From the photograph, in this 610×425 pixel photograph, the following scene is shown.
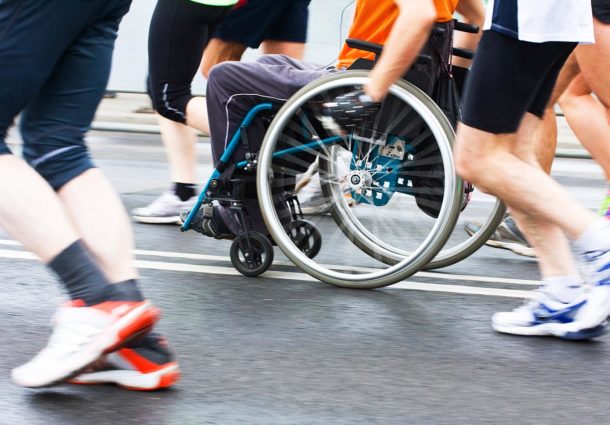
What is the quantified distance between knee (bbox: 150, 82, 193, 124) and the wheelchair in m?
0.76

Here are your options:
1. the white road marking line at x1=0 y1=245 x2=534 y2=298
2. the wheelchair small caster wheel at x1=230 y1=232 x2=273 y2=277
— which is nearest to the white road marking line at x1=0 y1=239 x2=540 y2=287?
A: the white road marking line at x1=0 y1=245 x2=534 y2=298

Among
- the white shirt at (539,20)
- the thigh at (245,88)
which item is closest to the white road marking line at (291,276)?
the thigh at (245,88)

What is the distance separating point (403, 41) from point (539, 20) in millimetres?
450

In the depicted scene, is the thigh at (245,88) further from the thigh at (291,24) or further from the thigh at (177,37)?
the thigh at (291,24)

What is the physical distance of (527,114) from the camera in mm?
3791

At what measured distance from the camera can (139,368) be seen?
3.06 m

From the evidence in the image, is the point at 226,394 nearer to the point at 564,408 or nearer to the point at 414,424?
the point at 414,424

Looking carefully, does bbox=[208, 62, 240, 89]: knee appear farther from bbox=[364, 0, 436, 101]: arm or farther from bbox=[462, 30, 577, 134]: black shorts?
bbox=[462, 30, 577, 134]: black shorts

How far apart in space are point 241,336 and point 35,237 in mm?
880

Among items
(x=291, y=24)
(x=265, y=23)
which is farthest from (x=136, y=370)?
(x=291, y=24)

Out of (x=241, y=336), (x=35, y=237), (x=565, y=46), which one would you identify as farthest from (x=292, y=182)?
(x=35, y=237)

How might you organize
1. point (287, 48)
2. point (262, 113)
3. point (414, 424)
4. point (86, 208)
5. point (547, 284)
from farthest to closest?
point (287, 48) < point (262, 113) < point (547, 284) < point (86, 208) < point (414, 424)

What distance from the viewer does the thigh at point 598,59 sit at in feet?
14.1

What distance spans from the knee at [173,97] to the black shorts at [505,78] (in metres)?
1.94
